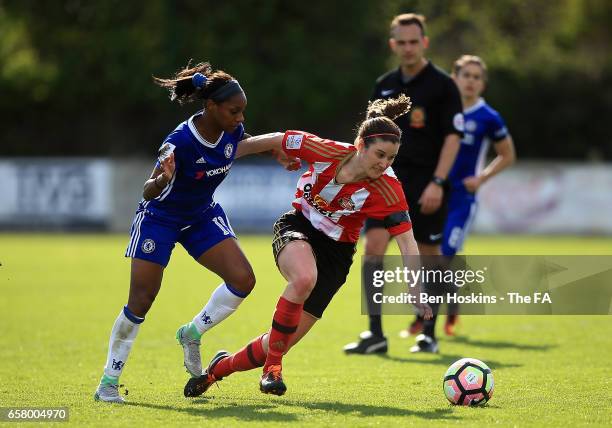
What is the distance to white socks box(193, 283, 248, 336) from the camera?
22.0ft

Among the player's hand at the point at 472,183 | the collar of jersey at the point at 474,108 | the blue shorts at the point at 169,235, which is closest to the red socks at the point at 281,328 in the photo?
the blue shorts at the point at 169,235

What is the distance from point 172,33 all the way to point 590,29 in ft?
56.4

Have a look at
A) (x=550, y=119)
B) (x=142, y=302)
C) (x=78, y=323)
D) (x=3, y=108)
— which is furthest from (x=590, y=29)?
(x=142, y=302)

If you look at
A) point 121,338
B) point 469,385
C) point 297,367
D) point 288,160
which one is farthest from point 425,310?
point 297,367

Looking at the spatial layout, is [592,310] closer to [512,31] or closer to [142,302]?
[142,302]

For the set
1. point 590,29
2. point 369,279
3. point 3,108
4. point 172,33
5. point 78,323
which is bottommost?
point 78,323

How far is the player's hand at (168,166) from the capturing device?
606 cm

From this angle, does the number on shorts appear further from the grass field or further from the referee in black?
the referee in black

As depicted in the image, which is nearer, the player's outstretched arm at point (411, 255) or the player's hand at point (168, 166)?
the player's hand at point (168, 166)

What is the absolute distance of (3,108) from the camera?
99.7 ft

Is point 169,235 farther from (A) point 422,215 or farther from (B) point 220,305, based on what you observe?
(A) point 422,215

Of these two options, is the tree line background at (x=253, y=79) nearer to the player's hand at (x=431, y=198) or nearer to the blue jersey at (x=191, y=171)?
the player's hand at (x=431, y=198)

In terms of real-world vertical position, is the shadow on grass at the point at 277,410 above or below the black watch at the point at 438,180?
below

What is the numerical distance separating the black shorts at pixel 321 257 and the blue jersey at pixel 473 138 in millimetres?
3489
